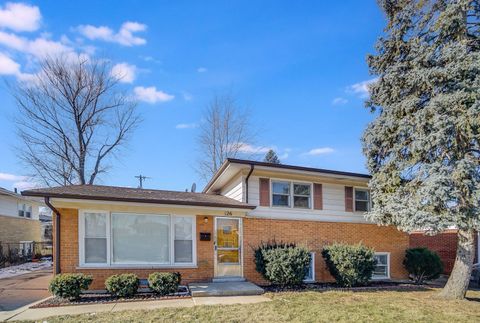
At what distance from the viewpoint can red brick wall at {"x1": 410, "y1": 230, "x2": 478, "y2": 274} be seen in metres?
15.9

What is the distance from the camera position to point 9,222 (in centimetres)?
2117

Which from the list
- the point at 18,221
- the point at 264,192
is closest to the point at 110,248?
the point at 264,192

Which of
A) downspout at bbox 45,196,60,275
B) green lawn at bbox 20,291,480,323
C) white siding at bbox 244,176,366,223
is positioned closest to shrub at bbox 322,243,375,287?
green lawn at bbox 20,291,480,323

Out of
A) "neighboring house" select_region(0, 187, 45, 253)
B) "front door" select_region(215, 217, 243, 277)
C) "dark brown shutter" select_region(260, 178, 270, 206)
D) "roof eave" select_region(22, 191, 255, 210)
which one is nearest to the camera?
"roof eave" select_region(22, 191, 255, 210)

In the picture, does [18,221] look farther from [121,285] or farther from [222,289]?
[222,289]

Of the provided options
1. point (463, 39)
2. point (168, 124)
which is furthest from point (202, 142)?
point (463, 39)

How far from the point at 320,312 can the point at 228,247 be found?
175 inches

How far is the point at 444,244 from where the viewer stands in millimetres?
16328

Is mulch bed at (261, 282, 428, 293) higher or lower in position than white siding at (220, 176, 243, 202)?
lower

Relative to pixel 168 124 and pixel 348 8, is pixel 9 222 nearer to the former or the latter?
pixel 168 124

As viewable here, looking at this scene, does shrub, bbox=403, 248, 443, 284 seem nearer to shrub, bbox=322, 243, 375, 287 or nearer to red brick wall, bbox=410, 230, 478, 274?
red brick wall, bbox=410, 230, 478, 274

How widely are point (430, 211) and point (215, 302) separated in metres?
6.56

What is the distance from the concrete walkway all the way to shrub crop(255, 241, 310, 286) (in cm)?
127

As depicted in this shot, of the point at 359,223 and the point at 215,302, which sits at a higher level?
the point at 359,223
